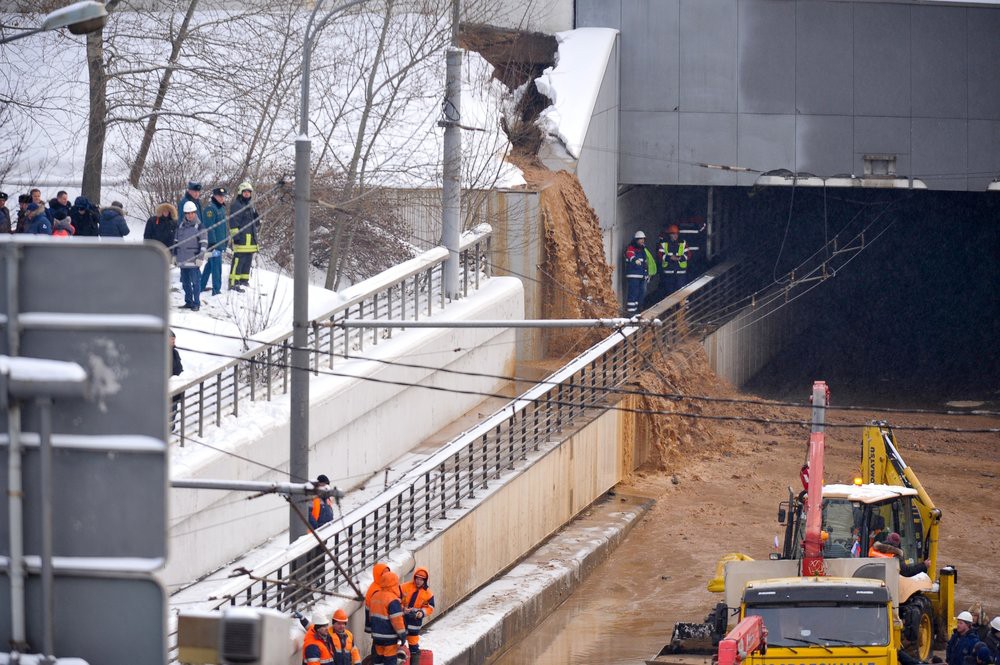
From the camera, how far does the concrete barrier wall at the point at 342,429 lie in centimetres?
1700

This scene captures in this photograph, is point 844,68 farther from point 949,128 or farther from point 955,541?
point 955,541

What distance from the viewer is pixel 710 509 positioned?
26.1m

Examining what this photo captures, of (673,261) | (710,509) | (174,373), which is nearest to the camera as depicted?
(174,373)

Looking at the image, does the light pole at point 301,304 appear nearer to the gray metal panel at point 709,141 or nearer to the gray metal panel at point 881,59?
the gray metal panel at point 709,141

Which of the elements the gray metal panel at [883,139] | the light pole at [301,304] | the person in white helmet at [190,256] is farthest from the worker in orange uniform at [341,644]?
the gray metal panel at [883,139]

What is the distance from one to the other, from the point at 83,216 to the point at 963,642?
564 inches

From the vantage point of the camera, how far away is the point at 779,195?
136 ft

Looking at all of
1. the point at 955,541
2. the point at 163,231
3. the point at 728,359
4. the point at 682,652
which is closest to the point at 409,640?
the point at 682,652

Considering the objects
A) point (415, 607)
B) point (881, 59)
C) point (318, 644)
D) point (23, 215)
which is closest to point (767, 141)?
point (881, 59)

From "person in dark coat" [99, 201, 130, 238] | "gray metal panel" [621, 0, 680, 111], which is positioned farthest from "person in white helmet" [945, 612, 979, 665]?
"gray metal panel" [621, 0, 680, 111]

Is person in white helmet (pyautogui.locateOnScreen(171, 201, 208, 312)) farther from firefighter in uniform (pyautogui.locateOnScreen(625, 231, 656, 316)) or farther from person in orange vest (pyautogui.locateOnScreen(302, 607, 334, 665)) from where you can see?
firefighter in uniform (pyautogui.locateOnScreen(625, 231, 656, 316))

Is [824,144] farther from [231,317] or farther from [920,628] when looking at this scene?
[920,628]

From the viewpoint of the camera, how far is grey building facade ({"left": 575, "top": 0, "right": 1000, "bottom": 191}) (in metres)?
34.4

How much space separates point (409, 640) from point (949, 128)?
2469cm
